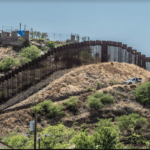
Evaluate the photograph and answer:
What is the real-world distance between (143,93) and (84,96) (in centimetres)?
774

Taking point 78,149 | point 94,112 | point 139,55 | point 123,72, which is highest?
point 139,55

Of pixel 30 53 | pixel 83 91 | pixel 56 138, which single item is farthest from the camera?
pixel 30 53

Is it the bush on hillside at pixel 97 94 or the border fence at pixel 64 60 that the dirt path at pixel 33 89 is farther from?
the bush on hillside at pixel 97 94

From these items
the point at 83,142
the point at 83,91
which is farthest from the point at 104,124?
the point at 83,91

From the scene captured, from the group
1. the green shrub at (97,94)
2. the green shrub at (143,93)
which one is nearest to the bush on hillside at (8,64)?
the green shrub at (97,94)

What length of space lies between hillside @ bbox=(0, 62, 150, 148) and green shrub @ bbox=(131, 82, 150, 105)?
58cm

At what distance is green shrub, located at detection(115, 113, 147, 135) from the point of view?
30438mm

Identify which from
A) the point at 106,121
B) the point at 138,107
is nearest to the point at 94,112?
the point at 106,121

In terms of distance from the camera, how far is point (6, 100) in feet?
123

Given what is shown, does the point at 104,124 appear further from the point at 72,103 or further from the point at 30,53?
the point at 30,53

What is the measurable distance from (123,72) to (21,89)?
15.6m

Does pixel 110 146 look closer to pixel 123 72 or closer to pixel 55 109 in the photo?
pixel 55 109

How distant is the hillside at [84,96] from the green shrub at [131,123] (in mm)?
855

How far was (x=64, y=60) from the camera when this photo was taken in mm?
40688
